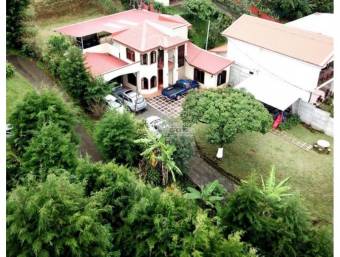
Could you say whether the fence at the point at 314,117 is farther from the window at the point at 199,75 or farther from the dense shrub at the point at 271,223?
the dense shrub at the point at 271,223

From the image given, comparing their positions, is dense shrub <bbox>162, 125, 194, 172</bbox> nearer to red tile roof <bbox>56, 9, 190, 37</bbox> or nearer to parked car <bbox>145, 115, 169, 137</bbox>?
parked car <bbox>145, 115, 169, 137</bbox>

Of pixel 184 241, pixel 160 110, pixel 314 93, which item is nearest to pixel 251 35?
pixel 314 93

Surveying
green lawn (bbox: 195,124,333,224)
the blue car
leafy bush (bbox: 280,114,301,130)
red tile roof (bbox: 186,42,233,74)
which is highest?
red tile roof (bbox: 186,42,233,74)

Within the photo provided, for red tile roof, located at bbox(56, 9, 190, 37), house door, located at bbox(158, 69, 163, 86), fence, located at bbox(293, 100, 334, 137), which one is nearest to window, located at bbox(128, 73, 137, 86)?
house door, located at bbox(158, 69, 163, 86)

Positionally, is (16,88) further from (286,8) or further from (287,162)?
(286,8)

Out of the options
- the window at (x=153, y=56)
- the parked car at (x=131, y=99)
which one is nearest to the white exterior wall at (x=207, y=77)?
the window at (x=153, y=56)

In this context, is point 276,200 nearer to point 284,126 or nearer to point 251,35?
point 284,126
